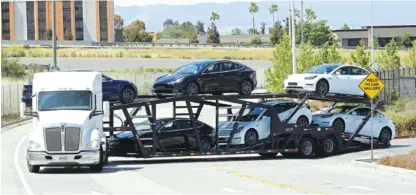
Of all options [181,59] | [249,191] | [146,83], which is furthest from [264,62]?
[249,191]

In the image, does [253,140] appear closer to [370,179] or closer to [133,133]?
[133,133]

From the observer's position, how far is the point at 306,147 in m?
32.6

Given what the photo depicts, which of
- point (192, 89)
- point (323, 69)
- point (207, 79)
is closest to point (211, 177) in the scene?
point (192, 89)

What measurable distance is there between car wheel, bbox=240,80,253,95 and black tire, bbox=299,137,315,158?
115 inches

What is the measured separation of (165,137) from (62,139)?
221 inches

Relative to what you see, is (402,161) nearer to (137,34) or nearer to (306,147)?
(306,147)

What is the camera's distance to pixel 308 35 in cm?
13712

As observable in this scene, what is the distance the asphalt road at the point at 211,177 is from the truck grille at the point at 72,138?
2.78 ft

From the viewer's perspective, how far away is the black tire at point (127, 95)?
3045cm

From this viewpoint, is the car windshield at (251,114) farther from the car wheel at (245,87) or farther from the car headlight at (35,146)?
the car headlight at (35,146)

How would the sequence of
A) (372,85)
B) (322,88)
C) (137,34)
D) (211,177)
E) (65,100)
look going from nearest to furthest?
1. (211,177)
2. (65,100)
3. (372,85)
4. (322,88)
5. (137,34)

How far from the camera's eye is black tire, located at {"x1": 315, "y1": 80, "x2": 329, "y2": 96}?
1330 inches

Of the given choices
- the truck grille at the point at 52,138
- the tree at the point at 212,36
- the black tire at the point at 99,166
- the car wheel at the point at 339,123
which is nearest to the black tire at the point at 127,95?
A: the black tire at the point at 99,166

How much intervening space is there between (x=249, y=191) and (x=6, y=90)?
42.9 m
